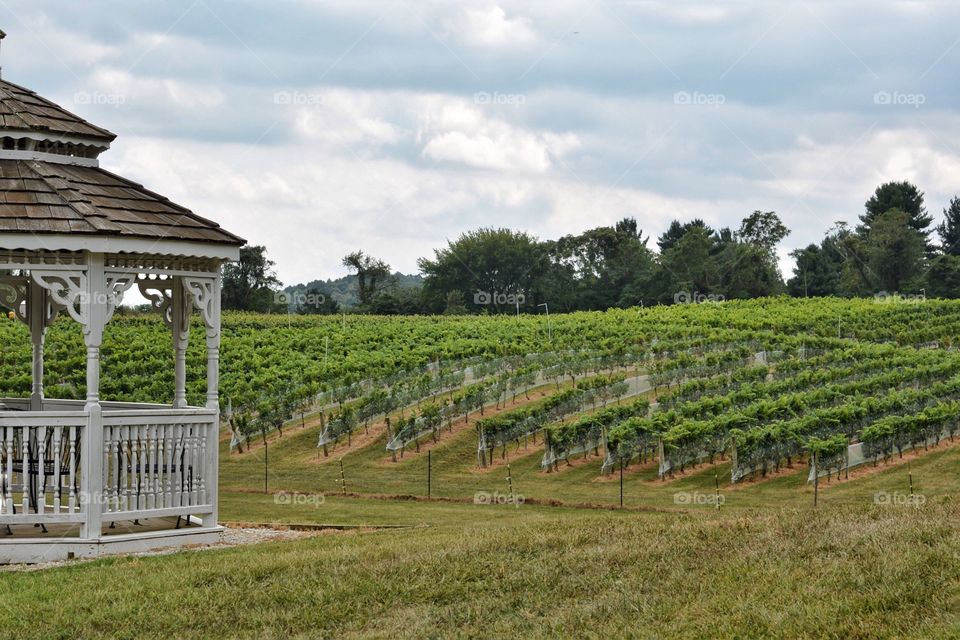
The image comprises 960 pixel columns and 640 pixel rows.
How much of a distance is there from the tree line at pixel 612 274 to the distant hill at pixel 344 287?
501mm

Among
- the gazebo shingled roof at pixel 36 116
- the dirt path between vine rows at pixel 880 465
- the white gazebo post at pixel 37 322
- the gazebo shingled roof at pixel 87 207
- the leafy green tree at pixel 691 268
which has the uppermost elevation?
the leafy green tree at pixel 691 268

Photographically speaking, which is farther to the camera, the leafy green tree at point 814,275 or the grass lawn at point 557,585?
the leafy green tree at point 814,275

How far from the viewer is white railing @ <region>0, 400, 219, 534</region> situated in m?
10.9

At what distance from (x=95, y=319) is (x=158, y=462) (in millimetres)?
1577

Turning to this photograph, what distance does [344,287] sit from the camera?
11775 centimetres

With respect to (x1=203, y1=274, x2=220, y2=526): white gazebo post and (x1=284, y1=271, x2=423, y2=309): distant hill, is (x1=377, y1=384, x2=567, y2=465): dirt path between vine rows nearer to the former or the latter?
(x1=203, y1=274, x2=220, y2=526): white gazebo post

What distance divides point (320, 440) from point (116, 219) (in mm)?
15989

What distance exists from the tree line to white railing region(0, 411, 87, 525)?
5183 centimetres

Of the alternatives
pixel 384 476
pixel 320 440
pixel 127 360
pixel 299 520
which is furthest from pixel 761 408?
pixel 127 360

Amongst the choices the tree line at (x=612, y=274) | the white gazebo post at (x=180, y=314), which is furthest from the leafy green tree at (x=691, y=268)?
the white gazebo post at (x=180, y=314)

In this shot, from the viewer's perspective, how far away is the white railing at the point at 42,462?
35.7 ft

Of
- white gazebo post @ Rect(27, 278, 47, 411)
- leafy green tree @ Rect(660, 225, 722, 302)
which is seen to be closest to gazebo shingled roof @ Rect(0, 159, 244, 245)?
white gazebo post @ Rect(27, 278, 47, 411)

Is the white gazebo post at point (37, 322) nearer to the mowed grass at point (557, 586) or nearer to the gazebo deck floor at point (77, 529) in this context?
the gazebo deck floor at point (77, 529)

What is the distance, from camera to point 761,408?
24750mm
